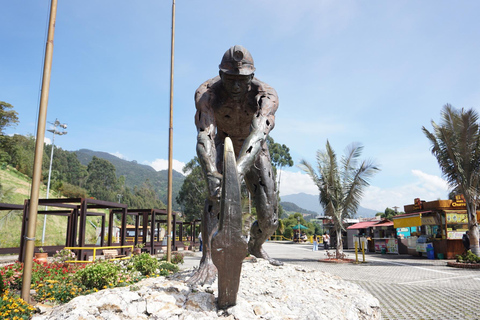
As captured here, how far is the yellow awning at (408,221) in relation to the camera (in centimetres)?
1758

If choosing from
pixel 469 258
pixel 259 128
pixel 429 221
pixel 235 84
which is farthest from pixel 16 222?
pixel 259 128

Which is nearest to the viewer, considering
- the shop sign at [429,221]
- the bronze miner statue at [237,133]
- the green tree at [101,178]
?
the bronze miner statue at [237,133]

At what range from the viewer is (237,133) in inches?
174

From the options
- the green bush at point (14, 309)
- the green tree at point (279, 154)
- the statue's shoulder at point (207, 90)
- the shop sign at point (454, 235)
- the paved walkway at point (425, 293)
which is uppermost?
the green tree at point (279, 154)

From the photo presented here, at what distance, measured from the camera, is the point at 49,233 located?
106ft

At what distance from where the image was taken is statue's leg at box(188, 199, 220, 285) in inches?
132

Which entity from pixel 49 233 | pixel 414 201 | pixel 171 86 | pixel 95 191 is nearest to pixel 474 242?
pixel 414 201

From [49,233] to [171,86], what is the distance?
92.0 feet

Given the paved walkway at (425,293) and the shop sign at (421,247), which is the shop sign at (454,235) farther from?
the paved walkway at (425,293)

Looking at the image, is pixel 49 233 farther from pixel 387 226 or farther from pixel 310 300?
pixel 310 300

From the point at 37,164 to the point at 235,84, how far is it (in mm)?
3303

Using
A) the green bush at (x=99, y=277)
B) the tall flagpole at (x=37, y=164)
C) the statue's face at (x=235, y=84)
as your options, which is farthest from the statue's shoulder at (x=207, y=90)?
the green bush at (x=99, y=277)

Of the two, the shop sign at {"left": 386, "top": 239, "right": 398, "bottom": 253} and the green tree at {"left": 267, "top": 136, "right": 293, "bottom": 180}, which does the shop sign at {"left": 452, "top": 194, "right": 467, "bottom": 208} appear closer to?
the shop sign at {"left": 386, "top": 239, "right": 398, "bottom": 253}

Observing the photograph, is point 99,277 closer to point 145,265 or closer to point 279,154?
point 145,265
